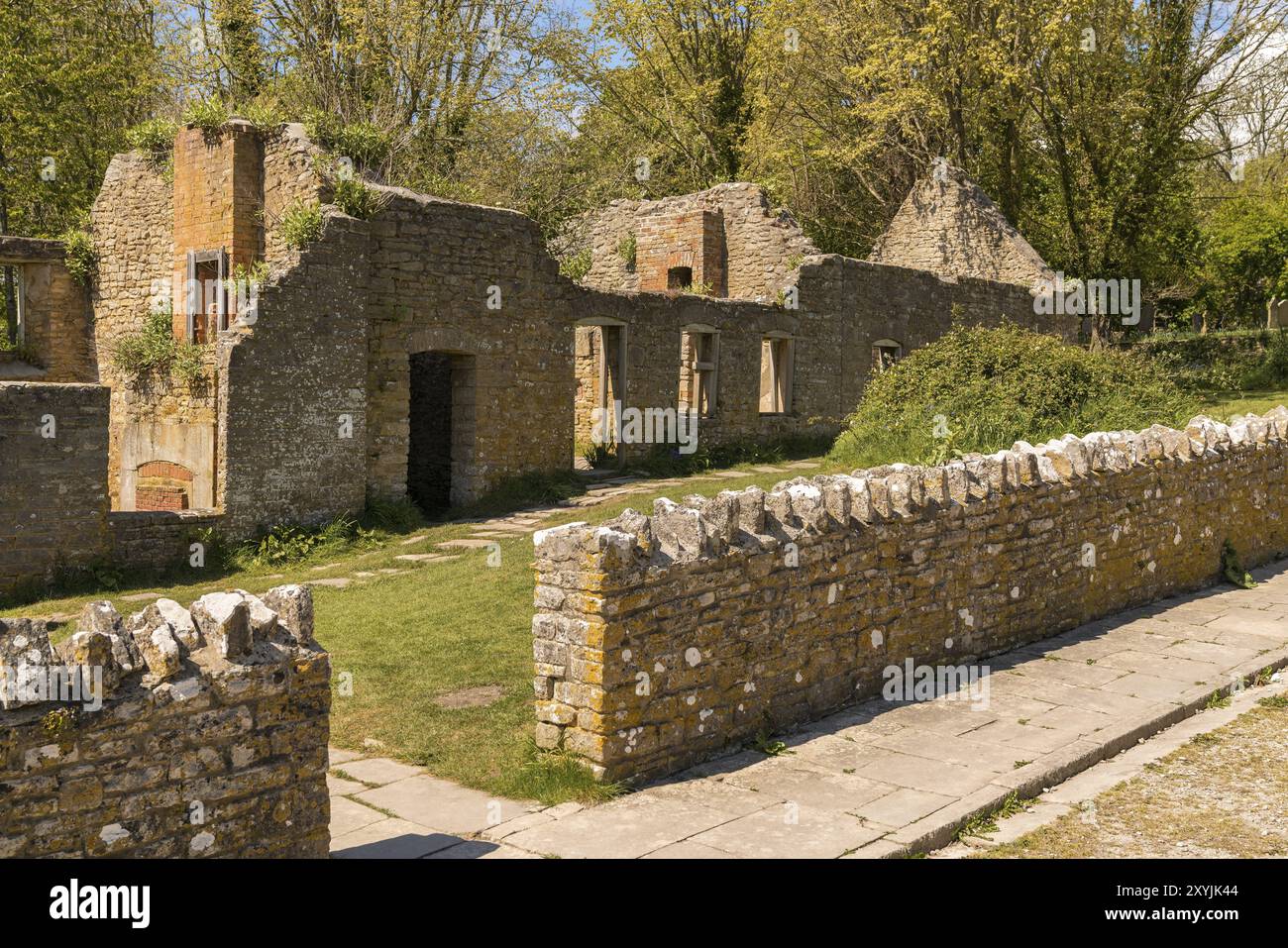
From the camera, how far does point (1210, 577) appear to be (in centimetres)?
1245

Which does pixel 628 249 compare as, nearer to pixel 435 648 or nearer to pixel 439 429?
pixel 439 429

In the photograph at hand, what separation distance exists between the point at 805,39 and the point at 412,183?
510 inches

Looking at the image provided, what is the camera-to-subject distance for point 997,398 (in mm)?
15164

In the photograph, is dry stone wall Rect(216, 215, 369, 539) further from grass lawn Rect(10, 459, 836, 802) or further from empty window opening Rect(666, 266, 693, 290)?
empty window opening Rect(666, 266, 693, 290)

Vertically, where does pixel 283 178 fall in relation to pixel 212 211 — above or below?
above

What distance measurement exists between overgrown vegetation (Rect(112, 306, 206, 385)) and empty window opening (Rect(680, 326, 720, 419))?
806cm

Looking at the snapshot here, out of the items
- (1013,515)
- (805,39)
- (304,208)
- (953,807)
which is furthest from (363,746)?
(805,39)

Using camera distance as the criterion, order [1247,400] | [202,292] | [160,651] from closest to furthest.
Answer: [160,651]
[202,292]
[1247,400]

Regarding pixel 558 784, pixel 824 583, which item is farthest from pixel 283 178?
pixel 558 784

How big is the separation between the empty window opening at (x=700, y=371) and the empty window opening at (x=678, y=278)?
3333mm

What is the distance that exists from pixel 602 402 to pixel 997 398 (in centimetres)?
647

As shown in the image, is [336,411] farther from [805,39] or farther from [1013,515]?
[805,39]

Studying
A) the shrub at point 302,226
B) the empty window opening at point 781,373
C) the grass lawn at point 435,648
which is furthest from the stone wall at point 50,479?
the empty window opening at point 781,373

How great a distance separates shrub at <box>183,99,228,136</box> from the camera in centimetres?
1586
